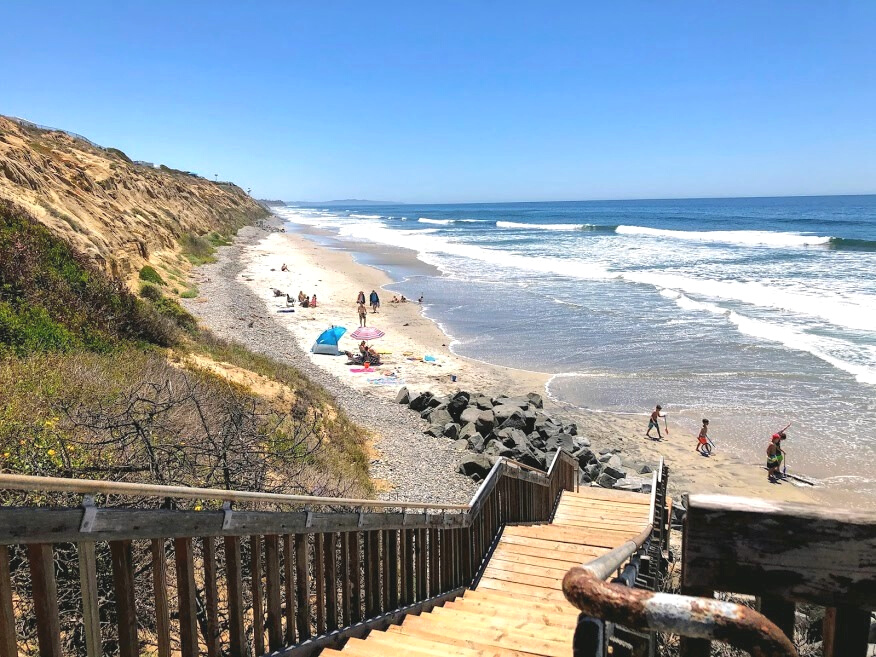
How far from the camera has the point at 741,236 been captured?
68.6m

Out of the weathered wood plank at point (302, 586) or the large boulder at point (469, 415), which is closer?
the weathered wood plank at point (302, 586)

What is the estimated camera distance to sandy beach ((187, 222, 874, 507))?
41.2 feet

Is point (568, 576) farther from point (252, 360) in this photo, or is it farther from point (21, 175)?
point (21, 175)

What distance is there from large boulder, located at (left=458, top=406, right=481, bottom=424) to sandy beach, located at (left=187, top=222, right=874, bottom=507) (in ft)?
3.51

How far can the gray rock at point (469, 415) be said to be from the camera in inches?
576

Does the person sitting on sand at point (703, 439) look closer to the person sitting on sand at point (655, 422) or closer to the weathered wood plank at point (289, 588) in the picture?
the person sitting on sand at point (655, 422)

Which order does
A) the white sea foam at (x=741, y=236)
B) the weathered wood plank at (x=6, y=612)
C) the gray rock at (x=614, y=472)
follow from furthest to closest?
1. the white sea foam at (x=741, y=236)
2. the gray rock at (x=614, y=472)
3. the weathered wood plank at (x=6, y=612)

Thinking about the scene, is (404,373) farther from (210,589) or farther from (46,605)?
(46,605)

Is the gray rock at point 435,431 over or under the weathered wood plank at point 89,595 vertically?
under

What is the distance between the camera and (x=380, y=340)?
23.5 m

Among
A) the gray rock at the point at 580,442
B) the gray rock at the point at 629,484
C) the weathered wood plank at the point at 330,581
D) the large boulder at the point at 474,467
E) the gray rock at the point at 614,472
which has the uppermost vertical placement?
the weathered wood plank at the point at 330,581

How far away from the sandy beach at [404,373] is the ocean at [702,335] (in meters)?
0.78

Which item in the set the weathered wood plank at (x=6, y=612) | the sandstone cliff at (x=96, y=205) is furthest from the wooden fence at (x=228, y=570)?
the sandstone cliff at (x=96, y=205)

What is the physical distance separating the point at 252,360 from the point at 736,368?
15.0 metres
